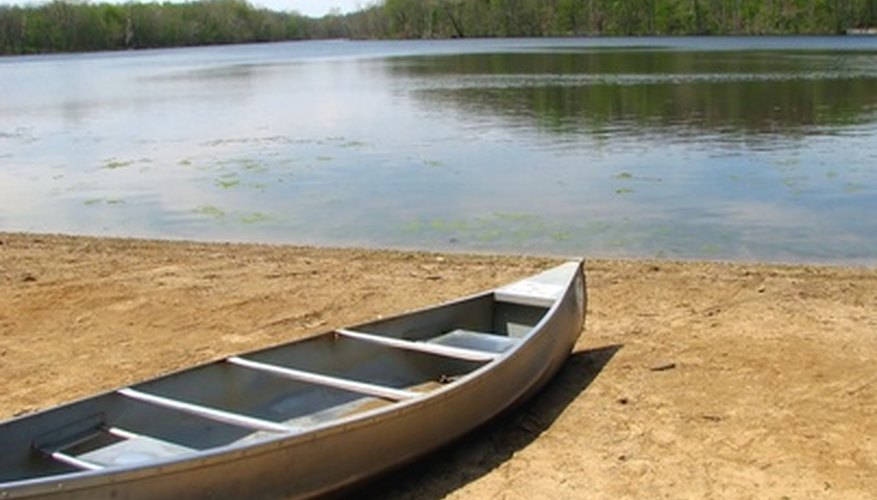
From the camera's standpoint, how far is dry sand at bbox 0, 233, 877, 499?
16.7 feet

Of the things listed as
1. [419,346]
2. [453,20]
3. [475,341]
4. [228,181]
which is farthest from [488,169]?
[453,20]

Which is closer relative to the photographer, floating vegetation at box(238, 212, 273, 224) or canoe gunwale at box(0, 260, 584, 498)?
canoe gunwale at box(0, 260, 584, 498)

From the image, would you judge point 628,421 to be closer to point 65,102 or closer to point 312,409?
point 312,409

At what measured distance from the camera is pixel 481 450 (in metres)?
5.37

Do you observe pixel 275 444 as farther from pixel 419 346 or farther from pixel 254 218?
pixel 254 218

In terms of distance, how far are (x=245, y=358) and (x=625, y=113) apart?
2369cm

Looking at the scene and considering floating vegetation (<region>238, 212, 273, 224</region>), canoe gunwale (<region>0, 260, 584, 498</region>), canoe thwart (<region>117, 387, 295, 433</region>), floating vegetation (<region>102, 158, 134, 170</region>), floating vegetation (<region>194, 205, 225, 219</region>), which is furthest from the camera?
floating vegetation (<region>102, 158, 134, 170</region>)

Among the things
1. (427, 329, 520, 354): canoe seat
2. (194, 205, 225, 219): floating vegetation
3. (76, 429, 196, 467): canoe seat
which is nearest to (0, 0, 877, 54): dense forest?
(194, 205, 225, 219): floating vegetation

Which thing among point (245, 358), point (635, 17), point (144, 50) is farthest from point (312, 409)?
point (144, 50)

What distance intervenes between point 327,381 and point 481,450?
952mm

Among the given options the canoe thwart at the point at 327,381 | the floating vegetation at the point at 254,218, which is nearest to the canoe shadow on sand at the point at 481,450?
the canoe thwart at the point at 327,381

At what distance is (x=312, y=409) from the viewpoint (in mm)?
5555

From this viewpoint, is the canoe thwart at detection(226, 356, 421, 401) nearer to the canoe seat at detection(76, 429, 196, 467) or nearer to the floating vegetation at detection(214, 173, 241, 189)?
the canoe seat at detection(76, 429, 196, 467)

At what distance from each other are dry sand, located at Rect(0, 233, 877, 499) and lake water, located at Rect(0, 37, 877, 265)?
230 centimetres
